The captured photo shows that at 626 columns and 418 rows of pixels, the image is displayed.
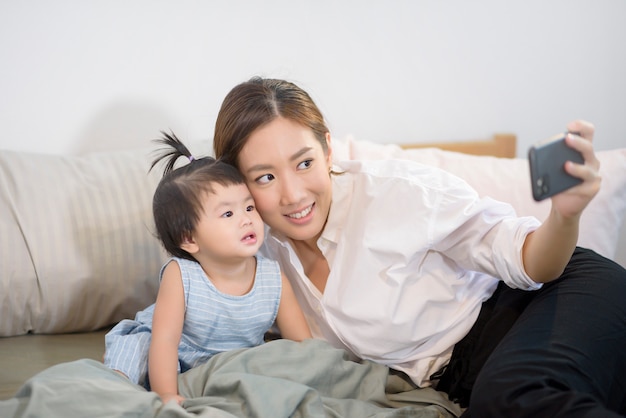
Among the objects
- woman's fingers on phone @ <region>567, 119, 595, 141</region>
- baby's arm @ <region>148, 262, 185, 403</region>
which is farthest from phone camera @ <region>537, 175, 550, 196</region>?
baby's arm @ <region>148, 262, 185, 403</region>

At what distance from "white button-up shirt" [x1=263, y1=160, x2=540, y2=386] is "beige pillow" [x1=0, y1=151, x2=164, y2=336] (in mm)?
455

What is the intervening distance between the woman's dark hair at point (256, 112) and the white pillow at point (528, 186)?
1.08 ft

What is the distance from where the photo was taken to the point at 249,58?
6.26 feet

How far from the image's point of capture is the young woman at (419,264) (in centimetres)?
115

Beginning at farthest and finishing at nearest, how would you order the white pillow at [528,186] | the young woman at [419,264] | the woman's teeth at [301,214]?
the white pillow at [528,186] → the woman's teeth at [301,214] → the young woman at [419,264]

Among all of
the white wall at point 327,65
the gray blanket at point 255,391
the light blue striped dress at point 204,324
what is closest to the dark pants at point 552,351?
the gray blanket at point 255,391

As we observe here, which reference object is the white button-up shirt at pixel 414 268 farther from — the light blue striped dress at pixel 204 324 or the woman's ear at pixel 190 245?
the woman's ear at pixel 190 245

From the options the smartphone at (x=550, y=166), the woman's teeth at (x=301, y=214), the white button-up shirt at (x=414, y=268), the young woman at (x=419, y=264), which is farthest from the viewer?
the woman's teeth at (x=301, y=214)

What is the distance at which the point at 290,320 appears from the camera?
1410 mm

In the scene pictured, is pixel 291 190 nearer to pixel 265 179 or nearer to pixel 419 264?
pixel 265 179

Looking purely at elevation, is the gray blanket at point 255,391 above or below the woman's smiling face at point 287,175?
below

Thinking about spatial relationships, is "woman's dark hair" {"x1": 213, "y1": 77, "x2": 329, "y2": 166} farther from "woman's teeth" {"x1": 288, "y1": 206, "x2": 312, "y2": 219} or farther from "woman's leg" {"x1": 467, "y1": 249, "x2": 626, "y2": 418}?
"woman's leg" {"x1": 467, "y1": 249, "x2": 626, "y2": 418}

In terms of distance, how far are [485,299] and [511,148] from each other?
0.97m

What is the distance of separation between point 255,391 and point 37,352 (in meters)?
0.57
